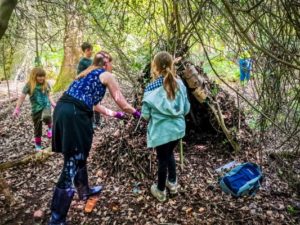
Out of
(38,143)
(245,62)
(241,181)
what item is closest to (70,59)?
(38,143)

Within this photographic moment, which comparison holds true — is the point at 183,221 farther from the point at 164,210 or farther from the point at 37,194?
the point at 37,194

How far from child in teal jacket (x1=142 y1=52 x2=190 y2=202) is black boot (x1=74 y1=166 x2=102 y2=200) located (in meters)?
0.87

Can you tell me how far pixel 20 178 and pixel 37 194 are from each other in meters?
0.68

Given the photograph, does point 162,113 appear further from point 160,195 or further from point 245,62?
point 245,62

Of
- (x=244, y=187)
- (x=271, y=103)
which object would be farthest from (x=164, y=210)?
(x=271, y=103)

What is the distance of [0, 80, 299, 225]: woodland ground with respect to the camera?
3596 millimetres

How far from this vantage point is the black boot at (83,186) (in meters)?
3.71

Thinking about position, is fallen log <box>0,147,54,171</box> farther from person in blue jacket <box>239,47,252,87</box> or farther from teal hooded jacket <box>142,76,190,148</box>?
person in blue jacket <box>239,47,252,87</box>

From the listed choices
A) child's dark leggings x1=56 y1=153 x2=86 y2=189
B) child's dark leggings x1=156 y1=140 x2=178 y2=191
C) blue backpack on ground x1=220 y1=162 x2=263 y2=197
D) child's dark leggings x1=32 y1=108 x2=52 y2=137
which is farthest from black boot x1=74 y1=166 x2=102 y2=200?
child's dark leggings x1=32 y1=108 x2=52 y2=137

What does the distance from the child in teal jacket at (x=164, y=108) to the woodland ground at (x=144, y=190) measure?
55 cm

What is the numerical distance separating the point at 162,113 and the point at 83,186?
134cm

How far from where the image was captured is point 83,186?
3.85 m

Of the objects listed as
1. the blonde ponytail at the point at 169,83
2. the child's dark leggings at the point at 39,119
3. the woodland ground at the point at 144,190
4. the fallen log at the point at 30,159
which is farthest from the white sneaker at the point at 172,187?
the child's dark leggings at the point at 39,119

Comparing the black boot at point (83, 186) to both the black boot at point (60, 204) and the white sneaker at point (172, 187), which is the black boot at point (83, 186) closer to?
the black boot at point (60, 204)
